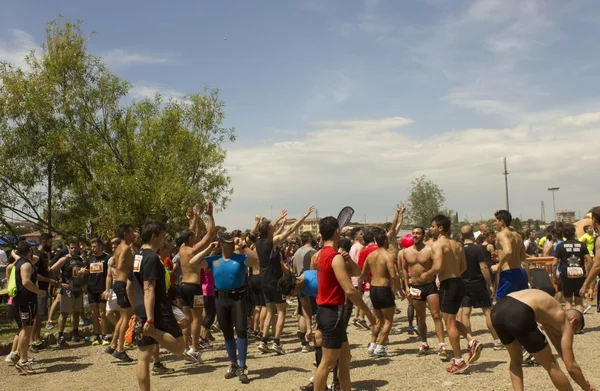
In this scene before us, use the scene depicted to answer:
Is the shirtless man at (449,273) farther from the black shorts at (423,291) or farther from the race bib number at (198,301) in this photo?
the race bib number at (198,301)

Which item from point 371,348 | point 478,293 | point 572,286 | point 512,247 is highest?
point 512,247

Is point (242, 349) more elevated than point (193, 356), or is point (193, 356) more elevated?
point (242, 349)

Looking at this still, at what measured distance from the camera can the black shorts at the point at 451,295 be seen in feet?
25.1

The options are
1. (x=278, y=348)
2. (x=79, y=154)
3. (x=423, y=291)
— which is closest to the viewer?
(x=423, y=291)

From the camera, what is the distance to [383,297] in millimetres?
8719

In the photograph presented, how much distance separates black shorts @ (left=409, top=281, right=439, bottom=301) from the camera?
8.51 metres

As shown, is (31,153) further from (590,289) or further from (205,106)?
(590,289)

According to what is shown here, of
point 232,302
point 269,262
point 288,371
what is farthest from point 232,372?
point 269,262

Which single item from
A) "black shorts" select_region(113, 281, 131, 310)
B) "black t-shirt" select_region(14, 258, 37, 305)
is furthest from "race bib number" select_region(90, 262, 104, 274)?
"black t-shirt" select_region(14, 258, 37, 305)

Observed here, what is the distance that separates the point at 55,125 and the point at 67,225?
3.97 m

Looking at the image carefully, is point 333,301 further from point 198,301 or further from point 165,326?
point 198,301

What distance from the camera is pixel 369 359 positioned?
870 centimetres

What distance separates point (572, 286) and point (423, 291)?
466 centimetres

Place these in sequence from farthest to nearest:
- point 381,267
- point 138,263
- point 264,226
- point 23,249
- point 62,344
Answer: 1. point 62,344
2. point 264,226
3. point 381,267
4. point 23,249
5. point 138,263
